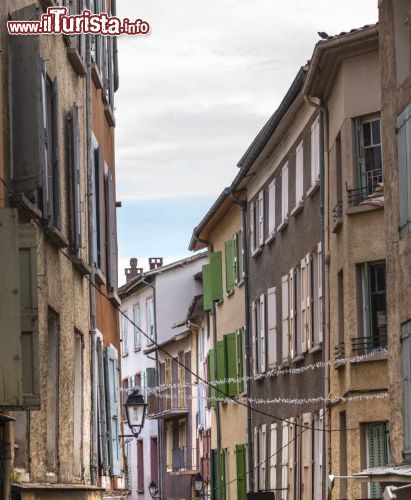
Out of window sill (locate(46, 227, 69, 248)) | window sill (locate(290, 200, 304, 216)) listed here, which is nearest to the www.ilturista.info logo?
window sill (locate(46, 227, 69, 248))

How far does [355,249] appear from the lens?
2433cm

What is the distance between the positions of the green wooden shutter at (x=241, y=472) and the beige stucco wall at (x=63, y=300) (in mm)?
21095

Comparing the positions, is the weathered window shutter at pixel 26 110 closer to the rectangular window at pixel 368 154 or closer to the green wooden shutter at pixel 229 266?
the rectangular window at pixel 368 154

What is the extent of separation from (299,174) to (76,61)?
12.4 m

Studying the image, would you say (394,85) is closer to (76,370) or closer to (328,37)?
(76,370)

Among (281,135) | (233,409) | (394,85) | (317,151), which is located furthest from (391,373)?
A: (233,409)

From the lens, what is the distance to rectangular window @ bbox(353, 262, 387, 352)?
24.2 meters

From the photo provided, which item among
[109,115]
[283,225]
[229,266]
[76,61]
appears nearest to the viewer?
[76,61]

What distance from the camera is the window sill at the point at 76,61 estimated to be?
59.6 ft

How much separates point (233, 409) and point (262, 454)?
473 cm

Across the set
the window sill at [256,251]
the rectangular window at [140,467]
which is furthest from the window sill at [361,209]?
the rectangular window at [140,467]

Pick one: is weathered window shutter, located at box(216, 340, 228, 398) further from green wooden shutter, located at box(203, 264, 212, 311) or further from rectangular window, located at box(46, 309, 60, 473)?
rectangular window, located at box(46, 309, 60, 473)

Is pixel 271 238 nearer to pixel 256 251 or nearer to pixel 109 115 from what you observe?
pixel 256 251

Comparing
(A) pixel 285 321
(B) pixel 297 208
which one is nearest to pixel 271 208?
(A) pixel 285 321
